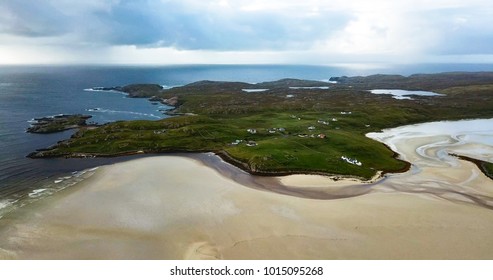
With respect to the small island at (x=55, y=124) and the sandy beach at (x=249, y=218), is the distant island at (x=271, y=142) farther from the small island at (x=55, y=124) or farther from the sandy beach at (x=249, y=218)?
the small island at (x=55, y=124)

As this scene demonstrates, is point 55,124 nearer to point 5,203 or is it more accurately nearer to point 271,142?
point 5,203

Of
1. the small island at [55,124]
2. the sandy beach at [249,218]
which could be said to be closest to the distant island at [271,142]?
the sandy beach at [249,218]

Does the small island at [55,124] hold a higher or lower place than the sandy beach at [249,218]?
higher

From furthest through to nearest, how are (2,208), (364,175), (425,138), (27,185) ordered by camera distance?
(425,138) < (364,175) < (27,185) < (2,208)

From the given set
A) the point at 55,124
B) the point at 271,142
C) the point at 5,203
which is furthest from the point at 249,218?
the point at 55,124

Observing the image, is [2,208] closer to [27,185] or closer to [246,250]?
[27,185]

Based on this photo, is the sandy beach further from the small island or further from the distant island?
the small island

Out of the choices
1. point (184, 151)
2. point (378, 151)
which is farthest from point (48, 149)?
point (378, 151)
